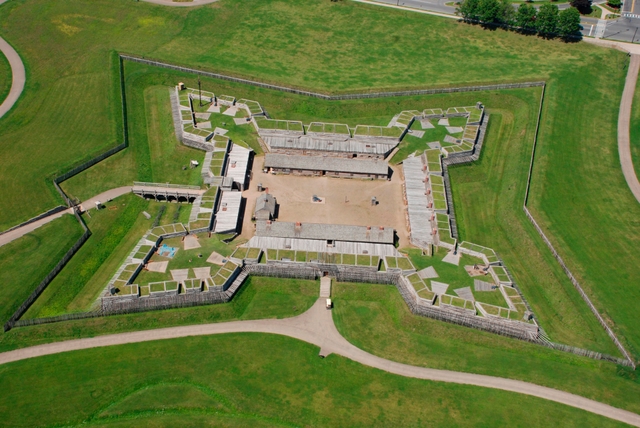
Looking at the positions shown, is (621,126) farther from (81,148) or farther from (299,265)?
(81,148)

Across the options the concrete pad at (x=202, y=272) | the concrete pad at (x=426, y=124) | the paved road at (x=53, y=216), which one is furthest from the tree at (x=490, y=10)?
the concrete pad at (x=202, y=272)

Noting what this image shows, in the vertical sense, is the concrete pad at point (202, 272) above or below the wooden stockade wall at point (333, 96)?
below

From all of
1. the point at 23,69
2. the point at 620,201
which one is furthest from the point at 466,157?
the point at 23,69

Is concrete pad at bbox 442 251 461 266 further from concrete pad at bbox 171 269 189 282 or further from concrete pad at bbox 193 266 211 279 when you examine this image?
concrete pad at bbox 171 269 189 282

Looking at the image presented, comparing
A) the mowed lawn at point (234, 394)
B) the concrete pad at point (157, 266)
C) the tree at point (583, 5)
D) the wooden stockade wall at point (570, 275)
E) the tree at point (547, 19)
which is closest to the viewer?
the mowed lawn at point (234, 394)

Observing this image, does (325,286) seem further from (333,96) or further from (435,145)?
(333,96)

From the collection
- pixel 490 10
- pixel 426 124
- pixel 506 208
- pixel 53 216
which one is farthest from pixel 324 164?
pixel 490 10

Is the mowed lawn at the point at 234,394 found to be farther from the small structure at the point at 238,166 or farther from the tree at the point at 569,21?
the tree at the point at 569,21

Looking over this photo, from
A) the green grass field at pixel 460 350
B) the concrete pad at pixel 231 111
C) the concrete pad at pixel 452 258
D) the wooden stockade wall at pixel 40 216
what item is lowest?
the green grass field at pixel 460 350
